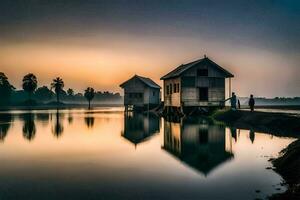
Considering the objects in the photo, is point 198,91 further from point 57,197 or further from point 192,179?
point 57,197

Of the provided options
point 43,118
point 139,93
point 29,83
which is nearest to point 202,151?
point 43,118

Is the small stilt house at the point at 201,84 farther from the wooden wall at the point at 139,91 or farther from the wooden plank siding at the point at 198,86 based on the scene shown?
the wooden wall at the point at 139,91

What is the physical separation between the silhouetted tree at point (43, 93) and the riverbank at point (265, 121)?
173m

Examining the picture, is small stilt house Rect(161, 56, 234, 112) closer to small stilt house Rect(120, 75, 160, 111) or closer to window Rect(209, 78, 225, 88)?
window Rect(209, 78, 225, 88)

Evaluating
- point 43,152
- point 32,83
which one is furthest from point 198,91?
point 32,83

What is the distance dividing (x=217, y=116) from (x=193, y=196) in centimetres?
3019

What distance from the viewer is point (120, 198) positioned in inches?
306

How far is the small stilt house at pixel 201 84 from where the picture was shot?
4119cm

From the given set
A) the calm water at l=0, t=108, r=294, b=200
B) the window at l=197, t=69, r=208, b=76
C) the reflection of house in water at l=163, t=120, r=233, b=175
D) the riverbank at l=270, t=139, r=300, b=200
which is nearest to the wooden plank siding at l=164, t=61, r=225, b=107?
the window at l=197, t=69, r=208, b=76

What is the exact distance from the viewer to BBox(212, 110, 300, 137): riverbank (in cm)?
2285

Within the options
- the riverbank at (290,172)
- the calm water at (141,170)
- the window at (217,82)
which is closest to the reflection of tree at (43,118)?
the calm water at (141,170)

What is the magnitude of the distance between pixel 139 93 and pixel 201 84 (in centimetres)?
2541

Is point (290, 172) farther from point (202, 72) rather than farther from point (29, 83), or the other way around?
point (29, 83)

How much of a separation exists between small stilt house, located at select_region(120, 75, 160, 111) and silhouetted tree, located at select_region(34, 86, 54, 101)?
139 meters
